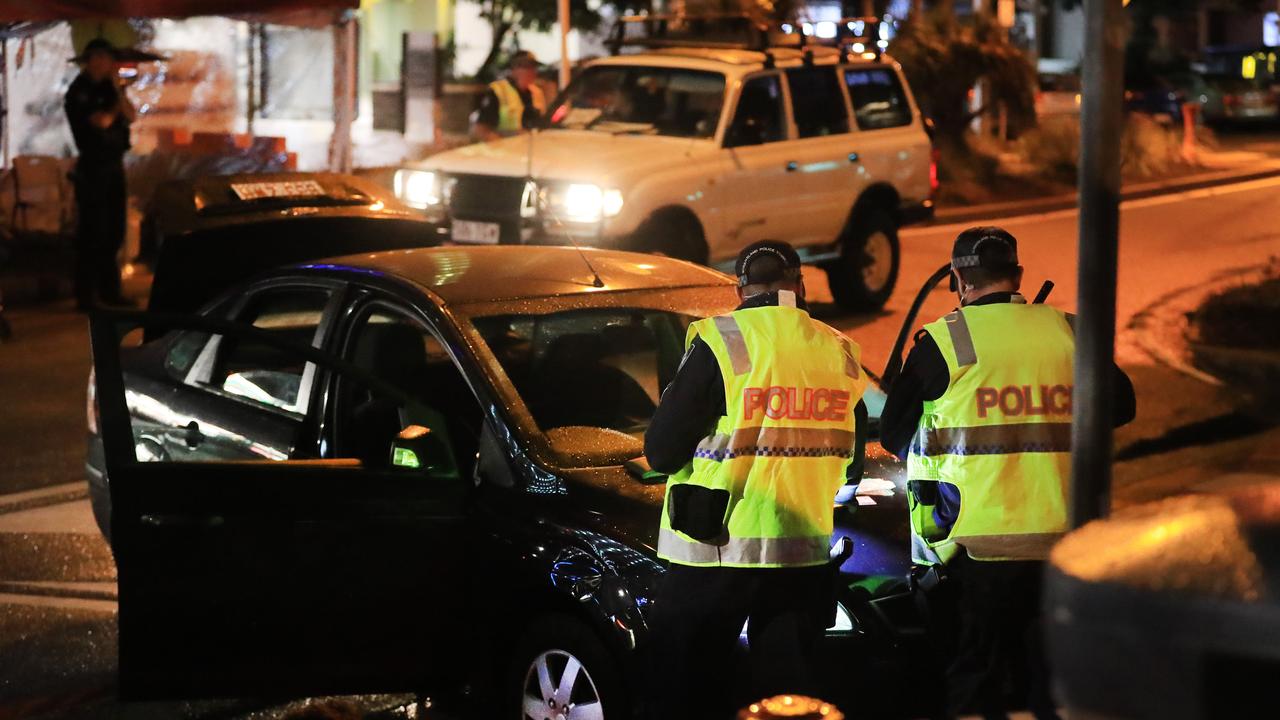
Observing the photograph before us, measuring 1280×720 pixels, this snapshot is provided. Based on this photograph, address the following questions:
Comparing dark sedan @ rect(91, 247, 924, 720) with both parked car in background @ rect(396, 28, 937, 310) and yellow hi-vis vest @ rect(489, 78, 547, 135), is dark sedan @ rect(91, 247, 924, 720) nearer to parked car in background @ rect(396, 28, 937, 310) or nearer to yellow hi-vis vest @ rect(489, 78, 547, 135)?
parked car in background @ rect(396, 28, 937, 310)

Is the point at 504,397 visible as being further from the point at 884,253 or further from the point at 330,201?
the point at 884,253

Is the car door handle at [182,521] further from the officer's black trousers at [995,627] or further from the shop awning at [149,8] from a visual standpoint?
the shop awning at [149,8]

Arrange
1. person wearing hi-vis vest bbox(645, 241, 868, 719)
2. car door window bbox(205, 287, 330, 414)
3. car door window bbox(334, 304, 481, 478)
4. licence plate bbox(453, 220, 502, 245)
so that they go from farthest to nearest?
licence plate bbox(453, 220, 502, 245)
car door window bbox(205, 287, 330, 414)
car door window bbox(334, 304, 481, 478)
person wearing hi-vis vest bbox(645, 241, 868, 719)

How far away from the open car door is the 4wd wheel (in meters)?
6.71

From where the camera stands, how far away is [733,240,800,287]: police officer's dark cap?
4.50 meters

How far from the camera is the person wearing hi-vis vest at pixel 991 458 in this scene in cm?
469

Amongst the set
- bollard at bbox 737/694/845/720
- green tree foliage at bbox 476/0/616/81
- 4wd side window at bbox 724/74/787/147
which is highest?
green tree foliage at bbox 476/0/616/81

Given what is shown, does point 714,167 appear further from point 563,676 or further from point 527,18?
point 527,18

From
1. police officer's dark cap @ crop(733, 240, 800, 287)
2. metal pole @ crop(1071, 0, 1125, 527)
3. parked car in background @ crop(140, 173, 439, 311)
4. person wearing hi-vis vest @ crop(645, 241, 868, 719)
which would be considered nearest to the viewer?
metal pole @ crop(1071, 0, 1125, 527)

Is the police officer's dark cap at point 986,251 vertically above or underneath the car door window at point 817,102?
underneath

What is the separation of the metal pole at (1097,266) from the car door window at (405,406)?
6.12ft

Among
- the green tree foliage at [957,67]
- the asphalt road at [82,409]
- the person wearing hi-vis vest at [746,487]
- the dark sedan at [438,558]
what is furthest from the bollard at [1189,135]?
the person wearing hi-vis vest at [746,487]

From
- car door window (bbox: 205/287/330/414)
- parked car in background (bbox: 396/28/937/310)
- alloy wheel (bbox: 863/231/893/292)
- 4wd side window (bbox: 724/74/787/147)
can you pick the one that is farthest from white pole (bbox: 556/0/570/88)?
car door window (bbox: 205/287/330/414)

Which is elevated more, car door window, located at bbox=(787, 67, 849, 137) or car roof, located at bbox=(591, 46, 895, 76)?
car roof, located at bbox=(591, 46, 895, 76)
